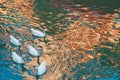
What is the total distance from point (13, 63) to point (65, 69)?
4370mm

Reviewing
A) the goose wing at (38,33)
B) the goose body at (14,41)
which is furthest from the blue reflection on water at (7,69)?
the goose wing at (38,33)

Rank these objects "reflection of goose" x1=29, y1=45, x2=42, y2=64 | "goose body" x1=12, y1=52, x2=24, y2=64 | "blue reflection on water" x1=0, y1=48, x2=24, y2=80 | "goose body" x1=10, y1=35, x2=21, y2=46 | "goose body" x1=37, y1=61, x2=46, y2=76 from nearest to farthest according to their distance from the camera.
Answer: "goose body" x1=37, y1=61, x2=46, y2=76
"blue reflection on water" x1=0, y1=48, x2=24, y2=80
"goose body" x1=12, y1=52, x2=24, y2=64
"reflection of goose" x1=29, y1=45, x2=42, y2=64
"goose body" x1=10, y1=35, x2=21, y2=46

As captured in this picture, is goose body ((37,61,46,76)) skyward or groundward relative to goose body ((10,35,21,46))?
groundward

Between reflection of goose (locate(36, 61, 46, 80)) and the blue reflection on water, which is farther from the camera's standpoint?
the blue reflection on water

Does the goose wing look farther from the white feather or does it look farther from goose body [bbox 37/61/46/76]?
goose body [bbox 37/61/46/76]

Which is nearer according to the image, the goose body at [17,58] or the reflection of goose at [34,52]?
the goose body at [17,58]

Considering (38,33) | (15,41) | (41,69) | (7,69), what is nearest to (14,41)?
(15,41)

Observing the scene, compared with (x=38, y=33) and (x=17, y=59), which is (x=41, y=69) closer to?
(x=17, y=59)

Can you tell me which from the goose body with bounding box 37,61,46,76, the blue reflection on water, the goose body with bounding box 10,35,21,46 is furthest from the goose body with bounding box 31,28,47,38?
the goose body with bounding box 37,61,46,76

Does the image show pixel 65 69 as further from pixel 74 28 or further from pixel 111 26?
pixel 111 26

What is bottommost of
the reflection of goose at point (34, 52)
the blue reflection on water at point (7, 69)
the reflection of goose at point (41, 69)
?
the blue reflection on water at point (7, 69)

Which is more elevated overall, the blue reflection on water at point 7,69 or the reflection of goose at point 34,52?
the reflection of goose at point 34,52

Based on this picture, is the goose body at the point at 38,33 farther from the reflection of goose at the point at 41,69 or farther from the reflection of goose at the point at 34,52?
the reflection of goose at the point at 41,69

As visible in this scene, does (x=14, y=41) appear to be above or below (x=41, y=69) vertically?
above
